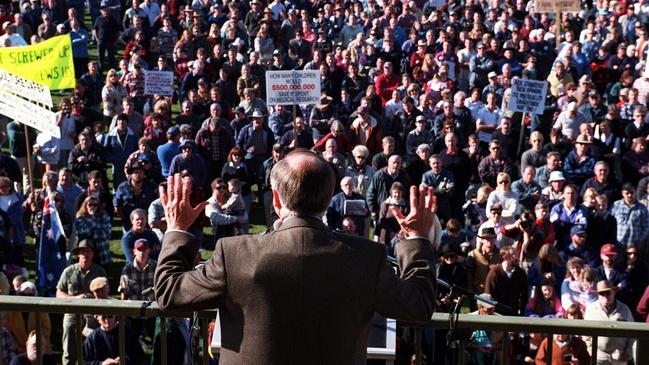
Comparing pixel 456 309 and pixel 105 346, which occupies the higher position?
pixel 456 309

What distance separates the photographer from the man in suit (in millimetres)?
3559

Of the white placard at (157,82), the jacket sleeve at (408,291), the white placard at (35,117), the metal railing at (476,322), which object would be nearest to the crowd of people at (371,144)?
the white placard at (157,82)

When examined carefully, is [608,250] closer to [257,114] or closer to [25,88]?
[257,114]

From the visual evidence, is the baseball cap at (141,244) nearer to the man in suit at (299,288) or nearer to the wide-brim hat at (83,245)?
the wide-brim hat at (83,245)

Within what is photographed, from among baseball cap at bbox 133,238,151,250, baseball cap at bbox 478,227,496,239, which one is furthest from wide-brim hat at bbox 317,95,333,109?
baseball cap at bbox 133,238,151,250

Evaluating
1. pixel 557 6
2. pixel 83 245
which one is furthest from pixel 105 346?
pixel 557 6

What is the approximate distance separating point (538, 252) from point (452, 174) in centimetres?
284

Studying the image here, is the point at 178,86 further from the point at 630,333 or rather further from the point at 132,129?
the point at 630,333

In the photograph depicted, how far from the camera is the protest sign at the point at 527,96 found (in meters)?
18.1

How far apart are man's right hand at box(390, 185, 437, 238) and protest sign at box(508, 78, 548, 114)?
14.4 m

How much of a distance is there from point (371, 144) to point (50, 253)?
6.28 meters

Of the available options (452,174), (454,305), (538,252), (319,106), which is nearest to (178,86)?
(319,106)

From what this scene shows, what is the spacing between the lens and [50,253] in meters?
13.1

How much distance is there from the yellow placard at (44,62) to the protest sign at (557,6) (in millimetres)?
11497
